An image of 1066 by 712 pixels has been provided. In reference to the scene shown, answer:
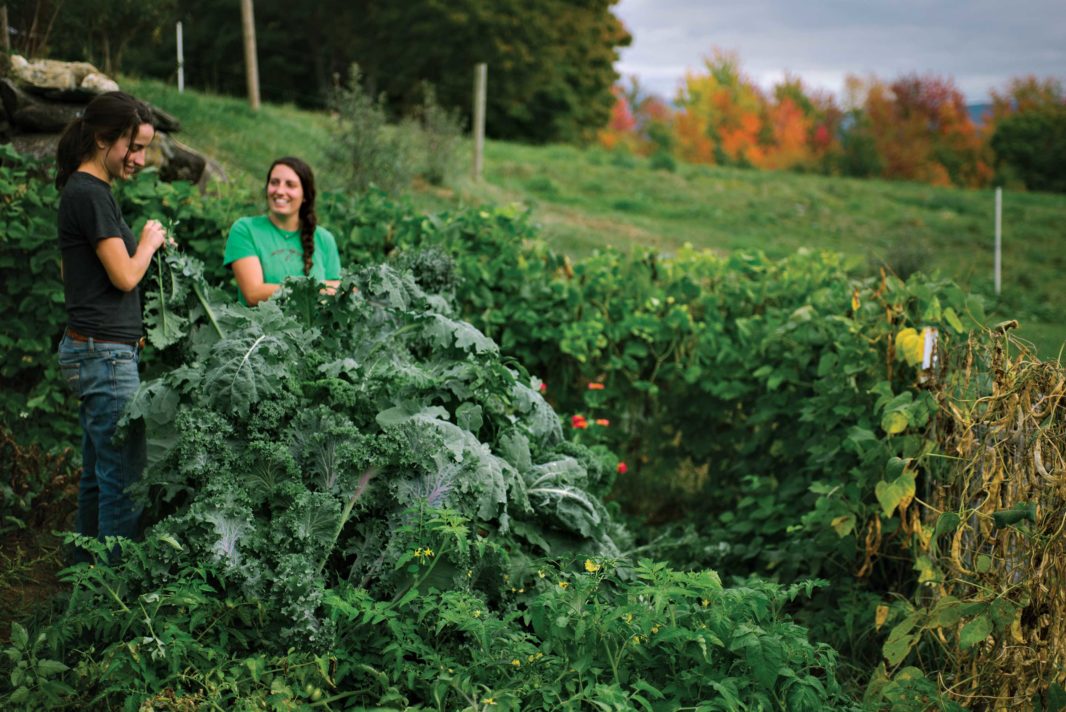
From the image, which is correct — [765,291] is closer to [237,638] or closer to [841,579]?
[841,579]

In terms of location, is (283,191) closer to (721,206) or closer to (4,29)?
(4,29)

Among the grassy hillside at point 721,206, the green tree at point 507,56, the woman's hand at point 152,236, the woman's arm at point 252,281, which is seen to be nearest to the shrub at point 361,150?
the grassy hillside at point 721,206

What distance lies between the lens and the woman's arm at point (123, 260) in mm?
3395

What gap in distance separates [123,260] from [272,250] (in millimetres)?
967

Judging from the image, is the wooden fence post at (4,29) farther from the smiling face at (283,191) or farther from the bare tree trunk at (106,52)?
the smiling face at (283,191)

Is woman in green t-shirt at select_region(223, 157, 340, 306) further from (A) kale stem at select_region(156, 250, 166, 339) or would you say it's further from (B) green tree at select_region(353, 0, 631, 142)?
(B) green tree at select_region(353, 0, 631, 142)

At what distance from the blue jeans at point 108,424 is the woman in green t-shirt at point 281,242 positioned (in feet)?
2.61

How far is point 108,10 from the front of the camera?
9227 mm

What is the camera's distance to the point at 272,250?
4.33 m

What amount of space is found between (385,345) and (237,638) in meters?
1.22

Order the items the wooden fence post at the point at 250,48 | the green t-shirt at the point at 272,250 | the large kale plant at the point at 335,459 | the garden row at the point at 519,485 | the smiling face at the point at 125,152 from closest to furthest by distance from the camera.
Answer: the garden row at the point at 519,485 < the large kale plant at the point at 335,459 < the smiling face at the point at 125,152 < the green t-shirt at the point at 272,250 < the wooden fence post at the point at 250,48

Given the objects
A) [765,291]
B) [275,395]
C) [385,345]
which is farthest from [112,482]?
[765,291]

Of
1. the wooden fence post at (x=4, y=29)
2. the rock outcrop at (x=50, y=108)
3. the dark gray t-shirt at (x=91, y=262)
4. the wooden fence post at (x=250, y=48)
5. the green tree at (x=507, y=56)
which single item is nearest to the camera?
the dark gray t-shirt at (x=91, y=262)

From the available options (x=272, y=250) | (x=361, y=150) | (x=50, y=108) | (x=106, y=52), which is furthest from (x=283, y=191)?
(x=106, y=52)
